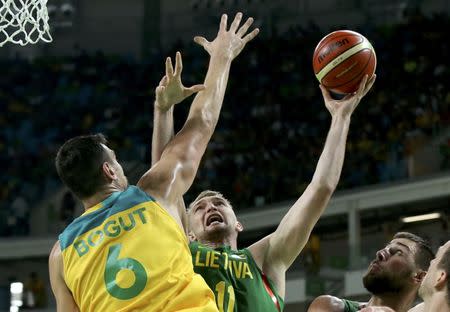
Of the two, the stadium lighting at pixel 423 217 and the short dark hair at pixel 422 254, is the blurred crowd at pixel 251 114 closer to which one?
the stadium lighting at pixel 423 217

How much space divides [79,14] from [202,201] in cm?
1472

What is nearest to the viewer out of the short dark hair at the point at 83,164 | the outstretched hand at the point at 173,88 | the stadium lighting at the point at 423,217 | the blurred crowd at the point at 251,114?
the short dark hair at the point at 83,164

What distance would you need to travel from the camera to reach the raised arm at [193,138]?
3.49 meters

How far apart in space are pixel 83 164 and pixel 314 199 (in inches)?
43.3

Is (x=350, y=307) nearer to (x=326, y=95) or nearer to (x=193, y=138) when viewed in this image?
(x=326, y=95)

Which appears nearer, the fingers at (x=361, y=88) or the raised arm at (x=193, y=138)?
the raised arm at (x=193, y=138)

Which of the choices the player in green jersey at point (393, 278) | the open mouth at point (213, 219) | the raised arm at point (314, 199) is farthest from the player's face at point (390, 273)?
the open mouth at point (213, 219)

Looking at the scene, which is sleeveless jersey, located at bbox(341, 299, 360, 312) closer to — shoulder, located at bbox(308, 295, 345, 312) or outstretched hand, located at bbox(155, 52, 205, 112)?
shoulder, located at bbox(308, 295, 345, 312)

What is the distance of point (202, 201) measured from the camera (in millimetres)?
4633

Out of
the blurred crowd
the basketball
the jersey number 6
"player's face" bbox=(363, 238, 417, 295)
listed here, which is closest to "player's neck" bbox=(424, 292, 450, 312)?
the jersey number 6

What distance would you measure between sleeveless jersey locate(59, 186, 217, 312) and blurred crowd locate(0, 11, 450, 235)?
26.7 ft

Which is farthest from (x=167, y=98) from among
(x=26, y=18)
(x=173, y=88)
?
(x=26, y=18)

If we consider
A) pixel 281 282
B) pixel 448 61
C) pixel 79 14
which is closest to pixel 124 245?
pixel 281 282

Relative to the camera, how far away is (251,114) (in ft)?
48.4
